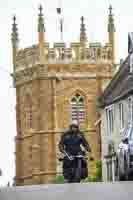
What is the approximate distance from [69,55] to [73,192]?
78.6m

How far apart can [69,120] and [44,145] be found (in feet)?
8.56

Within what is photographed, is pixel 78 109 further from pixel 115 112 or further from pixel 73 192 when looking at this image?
pixel 73 192

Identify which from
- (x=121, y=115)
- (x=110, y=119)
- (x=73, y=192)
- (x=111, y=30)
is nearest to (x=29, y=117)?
(x=111, y=30)

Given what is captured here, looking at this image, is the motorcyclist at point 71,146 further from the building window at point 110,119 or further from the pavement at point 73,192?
the building window at point 110,119

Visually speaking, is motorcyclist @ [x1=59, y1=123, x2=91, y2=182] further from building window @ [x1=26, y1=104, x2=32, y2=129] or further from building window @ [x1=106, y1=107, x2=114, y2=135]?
building window @ [x1=26, y1=104, x2=32, y2=129]

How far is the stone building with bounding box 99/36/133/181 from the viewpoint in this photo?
71.8 meters

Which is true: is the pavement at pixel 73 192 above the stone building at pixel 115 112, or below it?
below

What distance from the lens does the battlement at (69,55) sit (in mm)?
105000

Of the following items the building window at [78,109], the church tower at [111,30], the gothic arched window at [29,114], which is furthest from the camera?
the church tower at [111,30]

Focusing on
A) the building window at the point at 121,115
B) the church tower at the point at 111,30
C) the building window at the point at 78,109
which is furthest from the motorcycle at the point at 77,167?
the church tower at the point at 111,30

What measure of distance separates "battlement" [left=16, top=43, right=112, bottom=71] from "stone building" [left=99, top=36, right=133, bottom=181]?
23.0 metres

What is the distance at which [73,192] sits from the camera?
27.4m

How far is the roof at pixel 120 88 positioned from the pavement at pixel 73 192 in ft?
133

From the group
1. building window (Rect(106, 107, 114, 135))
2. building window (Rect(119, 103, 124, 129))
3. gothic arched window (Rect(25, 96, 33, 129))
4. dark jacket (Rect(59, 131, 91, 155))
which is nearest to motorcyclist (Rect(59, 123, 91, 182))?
dark jacket (Rect(59, 131, 91, 155))
